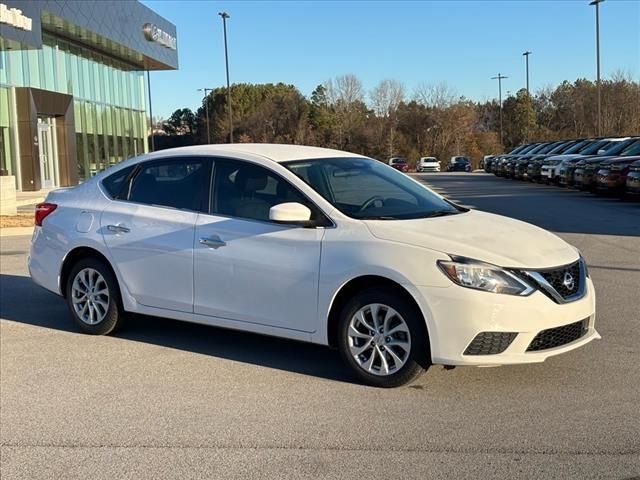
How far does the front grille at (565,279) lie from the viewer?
4.83 meters

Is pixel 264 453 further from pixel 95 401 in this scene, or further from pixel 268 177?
pixel 268 177

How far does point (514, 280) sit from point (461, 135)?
7423cm

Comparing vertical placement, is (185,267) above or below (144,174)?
below

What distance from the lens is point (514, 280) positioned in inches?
185

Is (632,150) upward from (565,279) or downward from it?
upward

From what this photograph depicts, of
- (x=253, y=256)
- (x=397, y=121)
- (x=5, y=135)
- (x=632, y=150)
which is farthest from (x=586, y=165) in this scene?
(x=397, y=121)

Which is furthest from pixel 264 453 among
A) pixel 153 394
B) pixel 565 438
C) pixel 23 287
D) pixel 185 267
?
pixel 23 287

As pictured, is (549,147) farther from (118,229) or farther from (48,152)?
(118,229)

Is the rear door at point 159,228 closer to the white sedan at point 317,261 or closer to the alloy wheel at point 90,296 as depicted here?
the white sedan at point 317,261

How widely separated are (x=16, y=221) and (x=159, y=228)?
12.6m

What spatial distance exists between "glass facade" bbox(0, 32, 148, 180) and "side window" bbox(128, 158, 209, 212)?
23.9 meters

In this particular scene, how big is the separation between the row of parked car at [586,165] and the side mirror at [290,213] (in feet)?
49.8

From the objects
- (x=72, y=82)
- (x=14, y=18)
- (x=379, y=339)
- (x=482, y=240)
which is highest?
(x=14, y=18)

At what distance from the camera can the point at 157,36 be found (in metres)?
41.2
